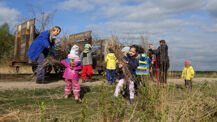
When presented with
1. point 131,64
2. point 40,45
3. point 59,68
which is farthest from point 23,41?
point 131,64

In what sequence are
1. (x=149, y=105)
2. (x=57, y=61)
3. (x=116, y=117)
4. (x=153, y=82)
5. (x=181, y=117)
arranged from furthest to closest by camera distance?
(x=57, y=61) < (x=153, y=82) < (x=149, y=105) < (x=181, y=117) < (x=116, y=117)

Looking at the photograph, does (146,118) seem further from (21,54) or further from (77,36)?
(21,54)

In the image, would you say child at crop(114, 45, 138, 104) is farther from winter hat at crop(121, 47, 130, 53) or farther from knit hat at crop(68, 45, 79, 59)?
knit hat at crop(68, 45, 79, 59)

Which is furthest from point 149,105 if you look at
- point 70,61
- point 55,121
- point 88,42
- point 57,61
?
point 88,42

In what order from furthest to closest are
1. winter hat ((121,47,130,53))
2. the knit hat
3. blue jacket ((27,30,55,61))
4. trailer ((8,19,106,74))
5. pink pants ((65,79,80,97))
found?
trailer ((8,19,106,74)) < blue jacket ((27,30,55,61)) < the knit hat < pink pants ((65,79,80,97)) < winter hat ((121,47,130,53))

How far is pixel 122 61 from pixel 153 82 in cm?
72

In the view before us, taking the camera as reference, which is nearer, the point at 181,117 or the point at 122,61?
the point at 181,117

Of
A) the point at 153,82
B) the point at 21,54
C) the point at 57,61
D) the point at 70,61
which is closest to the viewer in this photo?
the point at 153,82

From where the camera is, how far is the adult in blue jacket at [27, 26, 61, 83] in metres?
7.11

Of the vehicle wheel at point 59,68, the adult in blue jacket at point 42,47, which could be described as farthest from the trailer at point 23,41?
the adult in blue jacket at point 42,47

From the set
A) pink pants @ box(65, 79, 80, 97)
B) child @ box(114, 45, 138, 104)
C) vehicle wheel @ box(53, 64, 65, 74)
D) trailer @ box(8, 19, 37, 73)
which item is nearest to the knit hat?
pink pants @ box(65, 79, 80, 97)

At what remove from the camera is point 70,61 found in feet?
17.4

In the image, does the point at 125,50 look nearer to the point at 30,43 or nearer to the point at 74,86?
the point at 74,86

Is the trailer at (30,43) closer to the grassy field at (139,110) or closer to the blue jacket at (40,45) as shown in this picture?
the blue jacket at (40,45)
